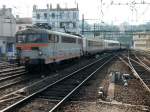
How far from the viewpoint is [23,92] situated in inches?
604

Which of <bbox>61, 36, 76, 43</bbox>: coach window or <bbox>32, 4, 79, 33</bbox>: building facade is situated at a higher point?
<bbox>32, 4, 79, 33</bbox>: building facade

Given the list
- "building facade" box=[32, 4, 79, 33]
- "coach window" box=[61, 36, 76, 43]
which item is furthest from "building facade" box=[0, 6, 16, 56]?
"building facade" box=[32, 4, 79, 33]

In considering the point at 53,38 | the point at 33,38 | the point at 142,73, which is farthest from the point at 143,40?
the point at 33,38

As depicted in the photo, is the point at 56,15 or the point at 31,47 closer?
the point at 31,47

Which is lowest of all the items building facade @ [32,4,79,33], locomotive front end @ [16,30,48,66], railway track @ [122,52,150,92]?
railway track @ [122,52,150,92]

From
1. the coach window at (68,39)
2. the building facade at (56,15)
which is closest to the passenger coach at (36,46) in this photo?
the coach window at (68,39)

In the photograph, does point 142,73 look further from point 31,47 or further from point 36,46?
point 31,47

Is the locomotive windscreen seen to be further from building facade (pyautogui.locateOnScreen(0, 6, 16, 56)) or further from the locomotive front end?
building facade (pyautogui.locateOnScreen(0, 6, 16, 56))

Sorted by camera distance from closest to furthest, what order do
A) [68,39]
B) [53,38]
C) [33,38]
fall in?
1. [33,38]
2. [53,38]
3. [68,39]

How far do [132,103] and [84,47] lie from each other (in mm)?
30434

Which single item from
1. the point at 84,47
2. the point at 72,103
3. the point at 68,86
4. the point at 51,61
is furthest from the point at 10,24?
the point at 72,103

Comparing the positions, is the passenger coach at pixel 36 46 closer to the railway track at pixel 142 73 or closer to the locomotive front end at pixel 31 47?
the locomotive front end at pixel 31 47

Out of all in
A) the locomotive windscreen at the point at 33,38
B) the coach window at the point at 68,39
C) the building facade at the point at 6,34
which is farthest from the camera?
the building facade at the point at 6,34

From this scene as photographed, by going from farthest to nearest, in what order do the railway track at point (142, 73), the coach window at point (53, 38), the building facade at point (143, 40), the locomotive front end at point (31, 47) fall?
the building facade at point (143, 40) → the coach window at point (53, 38) → the locomotive front end at point (31, 47) → the railway track at point (142, 73)
